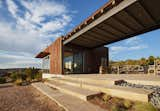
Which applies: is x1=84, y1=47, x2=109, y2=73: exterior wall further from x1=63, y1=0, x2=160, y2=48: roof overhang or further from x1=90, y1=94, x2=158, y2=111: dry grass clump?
x1=90, y1=94, x2=158, y2=111: dry grass clump

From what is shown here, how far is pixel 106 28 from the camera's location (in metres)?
8.38

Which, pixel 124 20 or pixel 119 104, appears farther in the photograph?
pixel 124 20

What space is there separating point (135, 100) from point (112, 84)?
1.65 meters

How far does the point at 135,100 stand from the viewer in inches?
138

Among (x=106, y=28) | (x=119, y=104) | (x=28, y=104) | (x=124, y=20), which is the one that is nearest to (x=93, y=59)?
(x=106, y=28)

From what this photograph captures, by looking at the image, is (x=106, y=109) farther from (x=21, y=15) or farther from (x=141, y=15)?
(x=21, y=15)

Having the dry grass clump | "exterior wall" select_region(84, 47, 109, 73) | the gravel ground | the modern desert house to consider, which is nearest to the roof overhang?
the modern desert house

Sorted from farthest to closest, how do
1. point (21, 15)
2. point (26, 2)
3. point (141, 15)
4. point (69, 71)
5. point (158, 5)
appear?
point (69, 71)
point (21, 15)
point (26, 2)
point (141, 15)
point (158, 5)

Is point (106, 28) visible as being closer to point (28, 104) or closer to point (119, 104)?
point (119, 104)

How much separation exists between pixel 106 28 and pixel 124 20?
1479mm

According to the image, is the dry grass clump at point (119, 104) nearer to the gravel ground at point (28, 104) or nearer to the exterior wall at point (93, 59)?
the gravel ground at point (28, 104)

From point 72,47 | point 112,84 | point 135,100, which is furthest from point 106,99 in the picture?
point 72,47

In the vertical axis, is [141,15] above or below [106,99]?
above

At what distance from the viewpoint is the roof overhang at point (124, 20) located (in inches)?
A: 220
